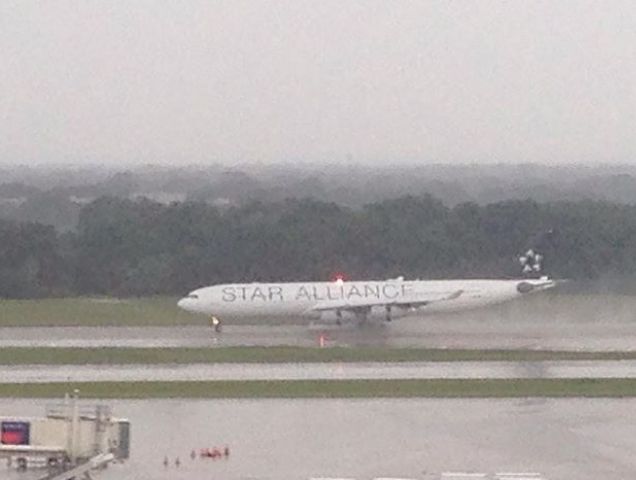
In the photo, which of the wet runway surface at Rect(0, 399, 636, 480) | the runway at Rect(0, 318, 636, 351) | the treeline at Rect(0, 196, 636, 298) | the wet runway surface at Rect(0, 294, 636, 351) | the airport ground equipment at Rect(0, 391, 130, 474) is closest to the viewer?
the airport ground equipment at Rect(0, 391, 130, 474)

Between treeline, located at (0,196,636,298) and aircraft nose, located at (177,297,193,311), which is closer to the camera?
aircraft nose, located at (177,297,193,311)

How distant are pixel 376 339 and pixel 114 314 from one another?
1333 cm

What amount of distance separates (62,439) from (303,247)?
52.5m

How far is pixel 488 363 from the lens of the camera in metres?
41.1

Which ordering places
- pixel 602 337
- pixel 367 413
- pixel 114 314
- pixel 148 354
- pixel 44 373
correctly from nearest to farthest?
pixel 367 413 < pixel 44 373 < pixel 148 354 < pixel 602 337 < pixel 114 314

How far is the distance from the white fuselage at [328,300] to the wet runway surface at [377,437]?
19735mm

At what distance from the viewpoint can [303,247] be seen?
251 ft

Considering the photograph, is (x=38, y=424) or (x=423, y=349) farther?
(x=423, y=349)

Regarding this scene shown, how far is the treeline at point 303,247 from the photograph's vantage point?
244ft

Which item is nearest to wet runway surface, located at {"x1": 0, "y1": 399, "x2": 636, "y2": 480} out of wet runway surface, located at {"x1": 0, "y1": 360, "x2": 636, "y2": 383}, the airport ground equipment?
the airport ground equipment

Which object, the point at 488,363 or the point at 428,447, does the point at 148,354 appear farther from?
the point at 428,447

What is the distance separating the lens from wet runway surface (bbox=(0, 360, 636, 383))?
1499 inches

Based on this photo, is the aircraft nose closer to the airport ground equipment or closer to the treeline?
the treeline

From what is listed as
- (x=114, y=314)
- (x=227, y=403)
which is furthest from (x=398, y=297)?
(x=227, y=403)
